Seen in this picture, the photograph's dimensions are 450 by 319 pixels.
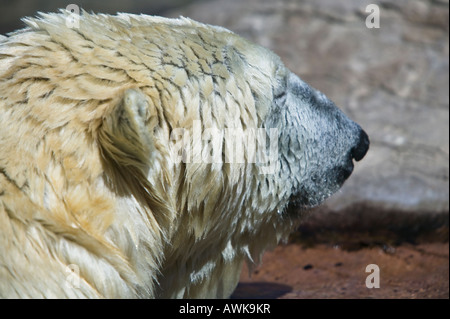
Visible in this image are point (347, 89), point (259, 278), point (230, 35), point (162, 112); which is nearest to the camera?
point (162, 112)

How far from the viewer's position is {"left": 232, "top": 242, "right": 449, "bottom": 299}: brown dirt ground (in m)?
2.62

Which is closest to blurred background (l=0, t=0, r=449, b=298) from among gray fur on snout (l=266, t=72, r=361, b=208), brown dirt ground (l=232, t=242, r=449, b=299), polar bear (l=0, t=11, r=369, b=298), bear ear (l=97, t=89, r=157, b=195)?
brown dirt ground (l=232, t=242, r=449, b=299)

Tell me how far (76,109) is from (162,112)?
0.20 metres

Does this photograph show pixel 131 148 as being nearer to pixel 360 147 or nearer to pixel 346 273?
pixel 360 147

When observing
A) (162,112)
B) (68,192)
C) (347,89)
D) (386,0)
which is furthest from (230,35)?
(386,0)

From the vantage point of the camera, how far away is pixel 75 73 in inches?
55.6

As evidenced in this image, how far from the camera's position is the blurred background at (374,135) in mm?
2969

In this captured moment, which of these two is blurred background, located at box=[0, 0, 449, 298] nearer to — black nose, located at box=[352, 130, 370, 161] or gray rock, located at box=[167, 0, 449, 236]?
gray rock, located at box=[167, 0, 449, 236]

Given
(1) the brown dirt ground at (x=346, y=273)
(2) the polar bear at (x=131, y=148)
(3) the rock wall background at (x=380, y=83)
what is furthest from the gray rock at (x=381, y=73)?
(2) the polar bear at (x=131, y=148)

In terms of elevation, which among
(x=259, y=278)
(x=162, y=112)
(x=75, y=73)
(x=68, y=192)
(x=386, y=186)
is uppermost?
(x=75, y=73)

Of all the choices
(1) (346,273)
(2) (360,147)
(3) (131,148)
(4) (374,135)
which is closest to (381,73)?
(4) (374,135)

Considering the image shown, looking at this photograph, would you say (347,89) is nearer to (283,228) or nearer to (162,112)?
(283,228)

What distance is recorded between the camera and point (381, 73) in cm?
379

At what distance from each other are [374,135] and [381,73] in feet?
1.69
